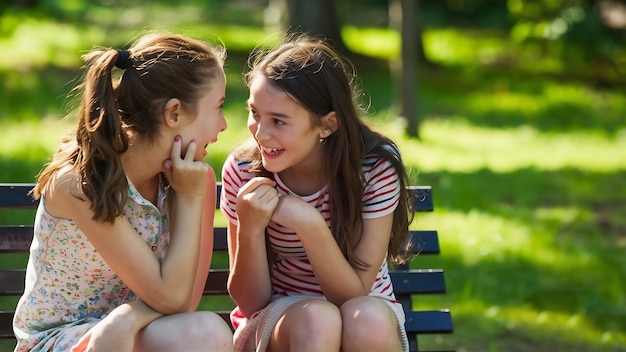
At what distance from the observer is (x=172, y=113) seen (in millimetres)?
2941

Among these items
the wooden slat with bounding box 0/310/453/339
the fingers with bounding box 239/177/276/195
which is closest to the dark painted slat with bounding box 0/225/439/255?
the wooden slat with bounding box 0/310/453/339

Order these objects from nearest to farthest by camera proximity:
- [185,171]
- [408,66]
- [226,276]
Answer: [185,171] < [226,276] < [408,66]

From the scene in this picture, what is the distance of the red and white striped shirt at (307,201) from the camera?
125 inches

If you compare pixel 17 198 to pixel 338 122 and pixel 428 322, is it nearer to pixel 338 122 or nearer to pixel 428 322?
pixel 338 122

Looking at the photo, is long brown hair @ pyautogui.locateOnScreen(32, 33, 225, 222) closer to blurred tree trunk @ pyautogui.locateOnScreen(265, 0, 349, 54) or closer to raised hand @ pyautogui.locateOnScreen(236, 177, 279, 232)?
raised hand @ pyautogui.locateOnScreen(236, 177, 279, 232)

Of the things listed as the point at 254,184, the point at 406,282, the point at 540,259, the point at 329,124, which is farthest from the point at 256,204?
the point at 540,259

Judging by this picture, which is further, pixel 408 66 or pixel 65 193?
pixel 408 66

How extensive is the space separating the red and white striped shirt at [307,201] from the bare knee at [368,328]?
0.30 meters

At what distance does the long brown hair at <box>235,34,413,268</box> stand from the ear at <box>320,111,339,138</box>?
13 mm

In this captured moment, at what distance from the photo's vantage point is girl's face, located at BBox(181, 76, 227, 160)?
2.97 metres

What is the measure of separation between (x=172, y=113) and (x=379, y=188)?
71 centimetres

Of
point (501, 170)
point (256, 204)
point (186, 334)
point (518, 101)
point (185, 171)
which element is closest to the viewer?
point (186, 334)

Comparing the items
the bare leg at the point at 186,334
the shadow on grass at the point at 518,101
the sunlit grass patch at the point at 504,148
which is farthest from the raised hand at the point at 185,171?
the shadow on grass at the point at 518,101

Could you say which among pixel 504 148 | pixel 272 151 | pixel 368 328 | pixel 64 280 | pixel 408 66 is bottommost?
A: pixel 504 148
